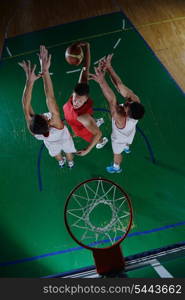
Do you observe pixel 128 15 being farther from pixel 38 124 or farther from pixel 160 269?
pixel 160 269

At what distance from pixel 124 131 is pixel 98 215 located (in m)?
1.22

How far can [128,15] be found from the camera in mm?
6258

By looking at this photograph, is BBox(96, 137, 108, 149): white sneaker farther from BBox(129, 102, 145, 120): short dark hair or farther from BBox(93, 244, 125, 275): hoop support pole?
BBox(93, 244, 125, 275): hoop support pole

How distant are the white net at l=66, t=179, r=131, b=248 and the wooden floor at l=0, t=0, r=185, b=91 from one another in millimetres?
2713

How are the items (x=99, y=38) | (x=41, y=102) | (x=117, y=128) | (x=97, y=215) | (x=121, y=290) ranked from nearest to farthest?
(x=121, y=290) → (x=117, y=128) → (x=97, y=215) → (x=41, y=102) → (x=99, y=38)

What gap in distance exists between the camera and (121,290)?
2.66 metres

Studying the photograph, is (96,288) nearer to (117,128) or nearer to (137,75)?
(117,128)

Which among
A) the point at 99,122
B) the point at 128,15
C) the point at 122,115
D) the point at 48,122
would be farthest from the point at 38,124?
the point at 128,15

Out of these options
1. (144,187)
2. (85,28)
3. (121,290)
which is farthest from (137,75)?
(121,290)

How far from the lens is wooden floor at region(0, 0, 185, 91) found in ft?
18.6

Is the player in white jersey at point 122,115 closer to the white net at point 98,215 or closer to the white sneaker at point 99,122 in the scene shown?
the white net at point 98,215

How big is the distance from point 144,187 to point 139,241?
2.55 ft

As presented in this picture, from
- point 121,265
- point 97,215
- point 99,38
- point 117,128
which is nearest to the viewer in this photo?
point 121,265

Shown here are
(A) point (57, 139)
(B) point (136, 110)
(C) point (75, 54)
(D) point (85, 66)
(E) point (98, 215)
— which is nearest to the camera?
(B) point (136, 110)
